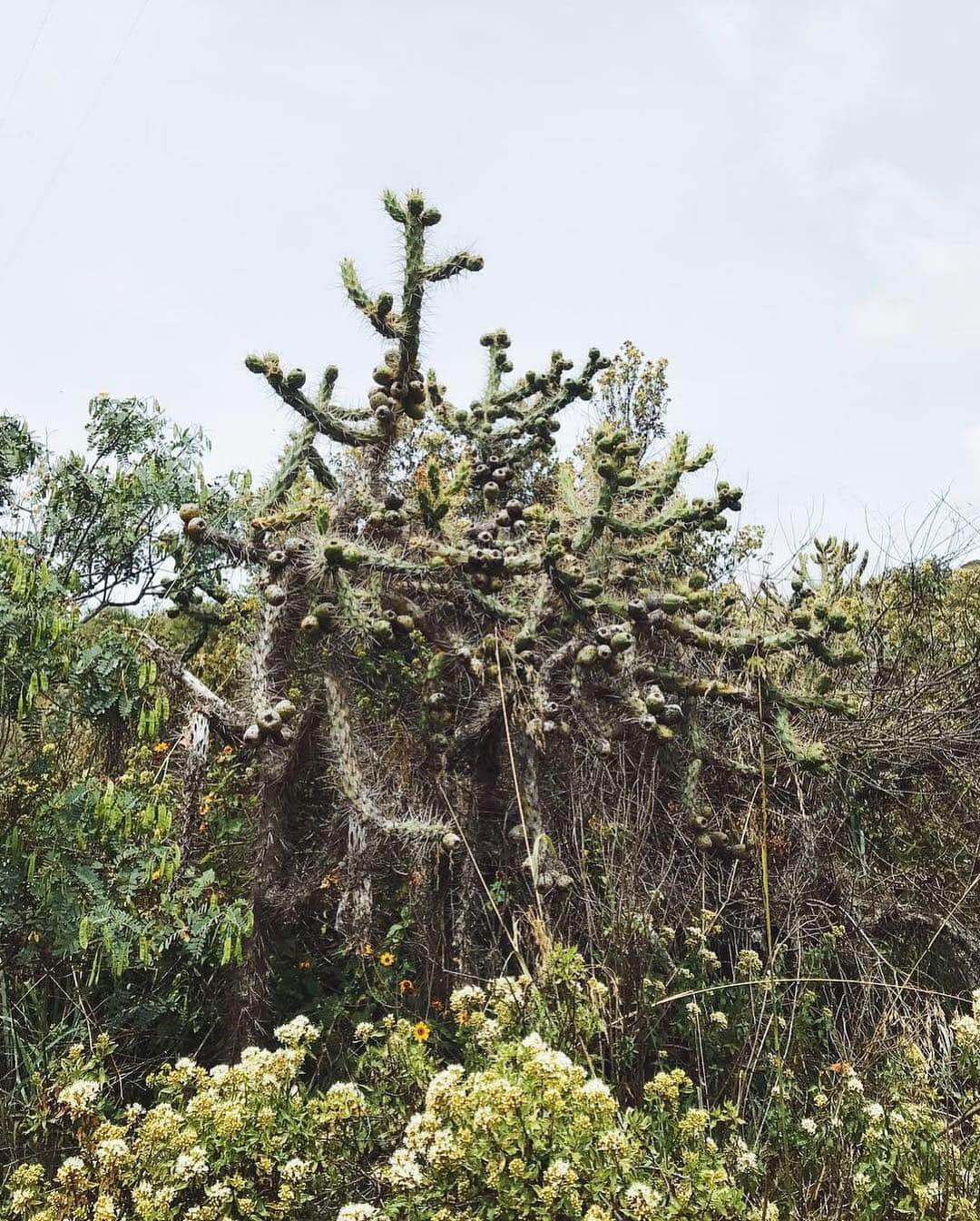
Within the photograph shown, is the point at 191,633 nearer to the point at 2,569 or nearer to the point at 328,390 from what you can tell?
the point at 328,390

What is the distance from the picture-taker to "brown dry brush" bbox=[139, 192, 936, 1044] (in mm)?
3600

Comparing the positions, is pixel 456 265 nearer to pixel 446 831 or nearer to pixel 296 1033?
pixel 446 831

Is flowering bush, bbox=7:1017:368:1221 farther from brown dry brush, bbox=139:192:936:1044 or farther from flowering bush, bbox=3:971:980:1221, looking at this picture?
brown dry brush, bbox=139:192:936:1044

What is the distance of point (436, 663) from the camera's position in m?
3.91

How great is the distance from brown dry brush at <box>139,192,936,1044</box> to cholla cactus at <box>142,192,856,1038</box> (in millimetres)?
12

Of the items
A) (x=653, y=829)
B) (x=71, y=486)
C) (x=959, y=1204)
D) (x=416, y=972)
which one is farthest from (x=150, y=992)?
(x=959, y=1204)

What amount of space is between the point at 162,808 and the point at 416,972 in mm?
1309

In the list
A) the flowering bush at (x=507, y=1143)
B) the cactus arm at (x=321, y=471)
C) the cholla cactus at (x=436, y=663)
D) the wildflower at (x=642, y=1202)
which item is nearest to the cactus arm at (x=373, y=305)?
the cholla cactus at (x=436, y=663)

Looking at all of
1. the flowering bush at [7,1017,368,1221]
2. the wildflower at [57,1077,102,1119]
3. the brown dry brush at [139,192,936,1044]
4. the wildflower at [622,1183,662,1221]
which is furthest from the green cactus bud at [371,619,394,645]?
the wildflower at [622,1183,662,1221]

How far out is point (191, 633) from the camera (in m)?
5.36

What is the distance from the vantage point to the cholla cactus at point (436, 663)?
3.64 meters

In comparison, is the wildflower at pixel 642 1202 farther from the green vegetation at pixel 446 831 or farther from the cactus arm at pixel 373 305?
the cactus arm at pixel 373 305

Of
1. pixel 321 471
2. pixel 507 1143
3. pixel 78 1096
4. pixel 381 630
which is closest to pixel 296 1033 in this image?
pixel 78 1096

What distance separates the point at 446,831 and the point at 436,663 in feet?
2.40
